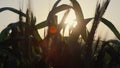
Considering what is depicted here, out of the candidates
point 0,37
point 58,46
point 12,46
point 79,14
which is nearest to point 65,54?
point 58,46

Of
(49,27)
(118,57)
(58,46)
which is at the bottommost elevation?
(118,57)

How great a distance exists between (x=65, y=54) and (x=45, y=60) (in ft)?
0.42

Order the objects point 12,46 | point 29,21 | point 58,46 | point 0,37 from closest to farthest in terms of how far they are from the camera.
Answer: point 29,21
point 58,46
point 12,46
point 0,37

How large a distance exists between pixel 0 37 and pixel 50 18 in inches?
36.2

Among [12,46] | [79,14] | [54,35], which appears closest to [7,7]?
[12,46]

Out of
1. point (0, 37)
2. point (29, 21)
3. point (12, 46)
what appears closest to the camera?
point (29, 21)

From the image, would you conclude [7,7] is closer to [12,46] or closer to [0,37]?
[0,37]

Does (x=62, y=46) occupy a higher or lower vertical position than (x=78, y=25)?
lower

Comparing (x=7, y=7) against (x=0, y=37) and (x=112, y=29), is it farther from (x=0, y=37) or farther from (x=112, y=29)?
(x=112, y=29)

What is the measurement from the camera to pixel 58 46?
1428 millimetres

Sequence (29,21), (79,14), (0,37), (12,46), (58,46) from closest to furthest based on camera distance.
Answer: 1. (29,21)
2. (58,46)
3. (79,14)
4. (12,46)
5. (0,37)

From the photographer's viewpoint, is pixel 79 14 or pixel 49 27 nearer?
pixel 49 27

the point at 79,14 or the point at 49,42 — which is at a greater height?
the point at 79,14

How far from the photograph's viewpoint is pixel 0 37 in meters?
2.31
